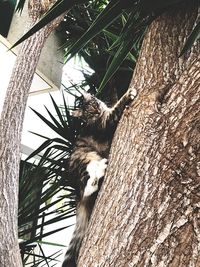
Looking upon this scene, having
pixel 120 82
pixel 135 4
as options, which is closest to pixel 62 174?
pixel 120 82

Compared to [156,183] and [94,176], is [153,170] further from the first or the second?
[94,176]

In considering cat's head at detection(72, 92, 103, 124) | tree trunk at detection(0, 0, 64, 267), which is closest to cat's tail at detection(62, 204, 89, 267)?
tree trunk at detection(0, 0, 64, 267)

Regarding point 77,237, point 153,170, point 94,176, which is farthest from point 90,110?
point 153,170

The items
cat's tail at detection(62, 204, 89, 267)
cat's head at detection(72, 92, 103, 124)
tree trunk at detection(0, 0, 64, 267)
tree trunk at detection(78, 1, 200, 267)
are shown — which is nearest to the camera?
tree trunk at detection(78, 1, 200, 267)

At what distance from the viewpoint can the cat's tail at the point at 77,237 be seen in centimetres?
115

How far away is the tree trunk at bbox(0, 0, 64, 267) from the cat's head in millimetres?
426

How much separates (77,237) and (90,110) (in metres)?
0.79

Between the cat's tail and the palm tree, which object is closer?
the palm tree

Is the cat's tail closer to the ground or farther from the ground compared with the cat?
closer to the ground

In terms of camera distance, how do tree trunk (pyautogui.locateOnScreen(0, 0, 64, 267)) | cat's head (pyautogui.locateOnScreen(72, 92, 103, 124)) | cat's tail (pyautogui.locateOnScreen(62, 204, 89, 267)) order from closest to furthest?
tree trunk (pyautogui.locateOnScreen(0, 0, 64, 267)), cat's tail (pyautogui.locateOnScreen(62, 204, 89, 267)), cat's head (pyautogui.locateOnScreen(72, 92, 103, 124))

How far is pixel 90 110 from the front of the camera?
183 centimetres

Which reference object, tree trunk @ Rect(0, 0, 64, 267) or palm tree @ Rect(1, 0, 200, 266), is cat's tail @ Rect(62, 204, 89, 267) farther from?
palm tree @ Rect(1, 0, 200, 266)

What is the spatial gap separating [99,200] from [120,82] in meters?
1.62

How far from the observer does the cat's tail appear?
1.15 meters
